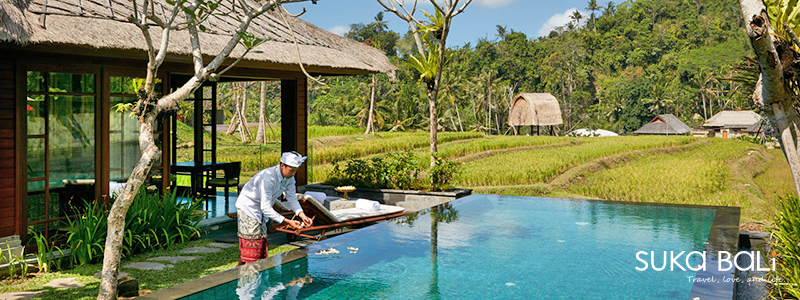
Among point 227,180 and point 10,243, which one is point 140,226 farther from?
point 227,180

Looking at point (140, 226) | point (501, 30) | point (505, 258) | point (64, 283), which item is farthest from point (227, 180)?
point (501, 30)

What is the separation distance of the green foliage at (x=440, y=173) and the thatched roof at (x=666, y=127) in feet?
106

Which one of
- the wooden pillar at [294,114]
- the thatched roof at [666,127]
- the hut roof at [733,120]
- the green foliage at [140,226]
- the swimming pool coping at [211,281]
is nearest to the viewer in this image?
the swimming pool coping at [211,281]

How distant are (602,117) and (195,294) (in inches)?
1875

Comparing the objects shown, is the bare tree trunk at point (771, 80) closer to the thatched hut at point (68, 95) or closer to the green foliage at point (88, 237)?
the thatched hut at point (68, 95)

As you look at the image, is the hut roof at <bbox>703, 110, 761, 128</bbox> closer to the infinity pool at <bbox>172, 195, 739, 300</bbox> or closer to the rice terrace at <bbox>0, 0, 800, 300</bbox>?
the rice terrace at <bbox>0, 0, 800, 300</bbox>

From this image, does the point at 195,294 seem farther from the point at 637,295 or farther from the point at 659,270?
the point at 659,270

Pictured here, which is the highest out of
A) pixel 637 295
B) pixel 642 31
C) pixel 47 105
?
pixel 642 31

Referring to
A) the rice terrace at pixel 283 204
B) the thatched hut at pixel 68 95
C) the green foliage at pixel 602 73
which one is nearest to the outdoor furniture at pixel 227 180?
the rice terrace at pixel 283 204

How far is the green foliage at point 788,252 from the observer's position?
3.50 m

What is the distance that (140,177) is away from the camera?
10.7 ft

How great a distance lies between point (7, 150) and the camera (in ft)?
15.9

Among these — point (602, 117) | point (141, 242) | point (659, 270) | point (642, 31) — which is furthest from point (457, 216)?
point (642, 31)

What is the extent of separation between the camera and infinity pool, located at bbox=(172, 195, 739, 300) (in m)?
4.15
